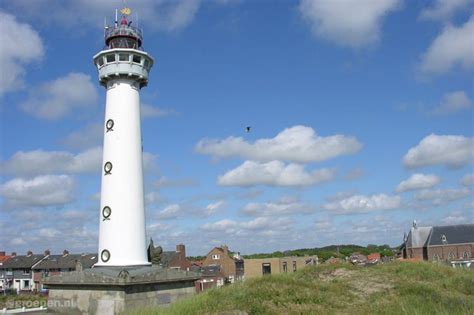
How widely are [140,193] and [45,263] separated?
188ft

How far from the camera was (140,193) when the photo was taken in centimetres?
2233

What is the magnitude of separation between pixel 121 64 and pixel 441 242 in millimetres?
74287

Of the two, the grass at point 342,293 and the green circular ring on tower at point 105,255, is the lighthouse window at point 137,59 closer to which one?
the green circular ring on tower at point 105,255

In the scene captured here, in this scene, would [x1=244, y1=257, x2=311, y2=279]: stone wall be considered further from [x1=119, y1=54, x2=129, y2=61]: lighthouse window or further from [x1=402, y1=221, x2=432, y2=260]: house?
[x1=119, y1=54, x2=129, y2=61]: lighthouse window

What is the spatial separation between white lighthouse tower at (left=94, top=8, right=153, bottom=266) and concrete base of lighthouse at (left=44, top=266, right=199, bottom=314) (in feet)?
3.65

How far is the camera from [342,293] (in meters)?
19.9

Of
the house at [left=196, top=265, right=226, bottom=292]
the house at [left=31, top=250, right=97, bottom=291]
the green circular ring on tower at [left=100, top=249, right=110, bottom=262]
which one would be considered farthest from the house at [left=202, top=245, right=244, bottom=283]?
the green circular ring on tower at [left=100, top=249, right=110, bottom=262]

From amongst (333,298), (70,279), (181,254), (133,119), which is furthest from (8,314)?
(181,254)

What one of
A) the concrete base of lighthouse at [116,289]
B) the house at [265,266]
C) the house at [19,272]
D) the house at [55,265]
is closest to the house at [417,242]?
the house at [265,266]

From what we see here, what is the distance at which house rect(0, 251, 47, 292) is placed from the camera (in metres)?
72.4

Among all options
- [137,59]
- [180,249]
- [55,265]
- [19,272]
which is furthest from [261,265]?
[137,59]

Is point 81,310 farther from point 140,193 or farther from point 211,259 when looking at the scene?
point 211,259

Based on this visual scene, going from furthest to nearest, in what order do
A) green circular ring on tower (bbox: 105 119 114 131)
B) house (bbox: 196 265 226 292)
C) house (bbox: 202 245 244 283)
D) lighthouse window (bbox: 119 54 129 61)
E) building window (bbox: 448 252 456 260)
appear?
1. building window (bbox: 448 252 456 260)
2. house (bbox: 202 245 244 283)
3. house (bbox: 196 265 226 292)
4. lighthouse window (bbox: 119 54 129 61)
5. green circular ring on tower (bbox: 105 119 114 131)

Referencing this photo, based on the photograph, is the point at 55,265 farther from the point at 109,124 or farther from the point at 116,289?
the point at 116,289
